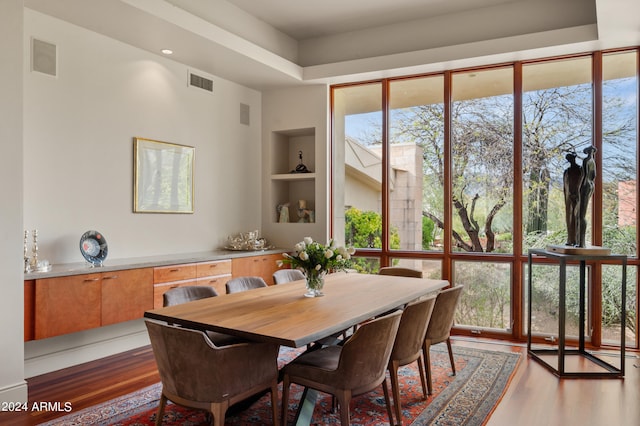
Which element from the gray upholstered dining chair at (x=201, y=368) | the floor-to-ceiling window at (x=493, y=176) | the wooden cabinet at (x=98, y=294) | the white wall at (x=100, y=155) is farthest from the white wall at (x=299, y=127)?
the gray upholstered dining chair at (x=201, y=368)

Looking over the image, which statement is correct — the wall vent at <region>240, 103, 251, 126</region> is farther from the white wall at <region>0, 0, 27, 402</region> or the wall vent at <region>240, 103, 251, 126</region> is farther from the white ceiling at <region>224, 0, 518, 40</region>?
the white wall at <region>0, 0, 27, 402</region>

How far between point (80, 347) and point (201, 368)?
8.08ft

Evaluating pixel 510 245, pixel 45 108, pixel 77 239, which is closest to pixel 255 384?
pixel 77 239

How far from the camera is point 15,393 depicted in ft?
10.3

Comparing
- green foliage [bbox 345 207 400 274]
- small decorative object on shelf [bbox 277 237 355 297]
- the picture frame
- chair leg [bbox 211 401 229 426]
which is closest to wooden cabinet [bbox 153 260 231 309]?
the picture frame

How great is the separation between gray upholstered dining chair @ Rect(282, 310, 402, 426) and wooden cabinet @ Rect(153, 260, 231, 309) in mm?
2113

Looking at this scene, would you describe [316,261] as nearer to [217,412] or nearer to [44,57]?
[217,412]

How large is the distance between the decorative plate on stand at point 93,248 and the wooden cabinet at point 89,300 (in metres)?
0.25

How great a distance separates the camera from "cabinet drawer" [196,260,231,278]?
190 inches

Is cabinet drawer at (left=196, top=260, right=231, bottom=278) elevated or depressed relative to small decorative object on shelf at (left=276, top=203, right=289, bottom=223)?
depressed

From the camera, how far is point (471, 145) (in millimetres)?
5398

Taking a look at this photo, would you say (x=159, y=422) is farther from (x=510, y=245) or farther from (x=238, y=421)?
(x=510, y=245)

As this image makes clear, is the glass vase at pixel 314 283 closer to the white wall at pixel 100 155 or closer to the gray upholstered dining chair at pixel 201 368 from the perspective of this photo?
the gray upholstered dining chair at pixel 201 368

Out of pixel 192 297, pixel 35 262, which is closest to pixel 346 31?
pixel 192 297
